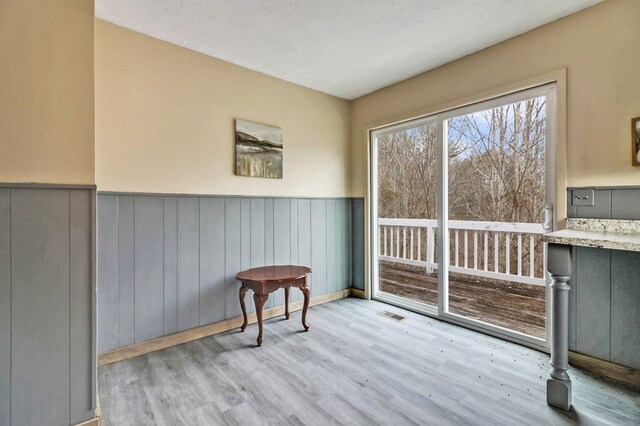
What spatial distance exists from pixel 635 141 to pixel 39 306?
3.46 m

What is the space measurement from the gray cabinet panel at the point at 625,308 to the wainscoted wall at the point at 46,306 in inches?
123

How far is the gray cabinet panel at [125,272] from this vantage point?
2.24m

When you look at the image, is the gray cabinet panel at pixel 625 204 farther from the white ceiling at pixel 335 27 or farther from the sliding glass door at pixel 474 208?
the white ceiling at pixel 335 27

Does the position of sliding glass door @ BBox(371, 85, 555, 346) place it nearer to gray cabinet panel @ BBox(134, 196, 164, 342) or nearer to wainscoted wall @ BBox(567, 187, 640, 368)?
wainscoted wall @ BBox(567, 187, 640, 368)

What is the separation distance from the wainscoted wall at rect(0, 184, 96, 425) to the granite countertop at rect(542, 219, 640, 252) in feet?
8.04

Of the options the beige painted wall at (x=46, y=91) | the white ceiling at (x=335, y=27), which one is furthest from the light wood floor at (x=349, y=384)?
the white ceiling at (x=335, y=27)

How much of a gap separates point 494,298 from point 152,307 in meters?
3.21

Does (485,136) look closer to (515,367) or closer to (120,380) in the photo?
(515,367)

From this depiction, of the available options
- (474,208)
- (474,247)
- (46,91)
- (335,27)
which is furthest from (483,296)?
(46,91)

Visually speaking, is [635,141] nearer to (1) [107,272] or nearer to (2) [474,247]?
(2) [474,247]

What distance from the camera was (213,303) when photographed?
2.69 metres

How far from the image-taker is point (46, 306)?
1.42 meters

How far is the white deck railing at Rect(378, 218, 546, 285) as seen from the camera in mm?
2967

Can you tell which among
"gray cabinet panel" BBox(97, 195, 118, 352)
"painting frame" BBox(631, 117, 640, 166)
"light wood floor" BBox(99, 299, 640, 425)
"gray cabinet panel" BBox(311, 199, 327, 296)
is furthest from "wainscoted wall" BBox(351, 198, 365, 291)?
"gray cabinet panel" BBox(97, 195, 118, 352)
